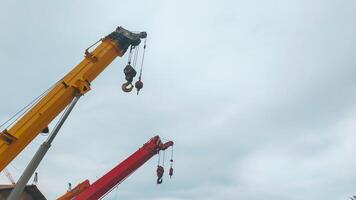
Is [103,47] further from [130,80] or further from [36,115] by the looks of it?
[36,115]

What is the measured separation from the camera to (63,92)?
14734mm

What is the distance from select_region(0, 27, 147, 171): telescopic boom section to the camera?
1345 cm

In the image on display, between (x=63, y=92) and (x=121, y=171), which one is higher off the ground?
(x=121, y=171)

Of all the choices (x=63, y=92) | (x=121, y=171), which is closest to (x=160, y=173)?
(x=121, y=171)

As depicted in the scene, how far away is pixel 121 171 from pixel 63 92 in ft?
34.5

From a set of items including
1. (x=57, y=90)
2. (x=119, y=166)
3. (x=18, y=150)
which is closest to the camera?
(x=18, y=150)

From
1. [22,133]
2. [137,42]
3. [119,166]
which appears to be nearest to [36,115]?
[22,133]

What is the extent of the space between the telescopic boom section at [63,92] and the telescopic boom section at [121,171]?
9.29 metres

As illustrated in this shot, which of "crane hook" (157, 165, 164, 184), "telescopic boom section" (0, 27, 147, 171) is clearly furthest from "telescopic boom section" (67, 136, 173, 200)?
"telescopic boom section" (0, 27, 147, 171)

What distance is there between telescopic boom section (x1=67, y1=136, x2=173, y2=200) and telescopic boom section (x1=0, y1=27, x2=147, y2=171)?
9.29 meters

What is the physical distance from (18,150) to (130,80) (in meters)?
5.33

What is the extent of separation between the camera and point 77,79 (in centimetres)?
1520

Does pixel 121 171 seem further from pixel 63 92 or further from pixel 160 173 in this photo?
pixel 63 92

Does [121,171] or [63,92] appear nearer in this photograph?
[63,92]
